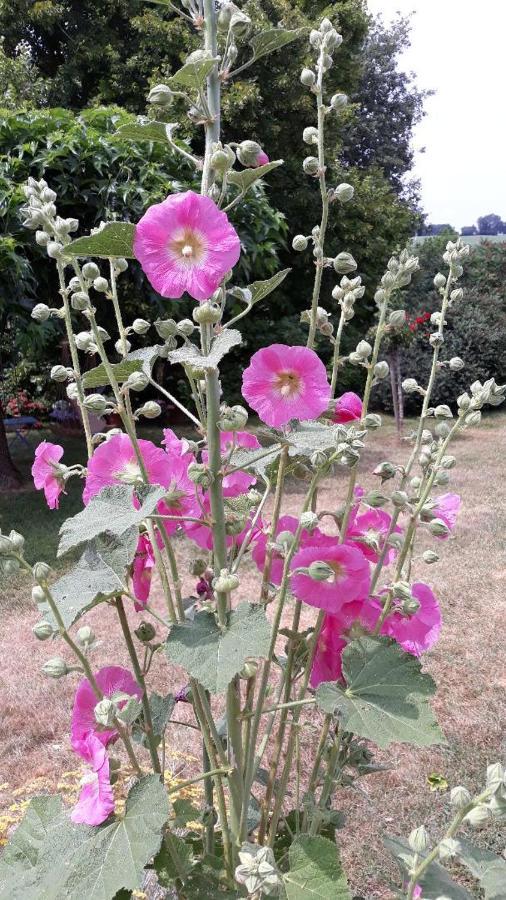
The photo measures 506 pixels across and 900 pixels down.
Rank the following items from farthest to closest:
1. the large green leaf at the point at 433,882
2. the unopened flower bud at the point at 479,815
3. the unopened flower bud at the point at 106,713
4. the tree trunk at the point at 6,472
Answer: the tree trunk at the point at 6,472, the large green leaf at the point at 433,882, the unopened flower bud at the point at 106,713, the unopened flower bud at the point at 479,815

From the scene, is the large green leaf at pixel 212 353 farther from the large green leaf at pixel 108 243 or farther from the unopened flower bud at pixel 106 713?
the unopened flower bud at pixel 106 713

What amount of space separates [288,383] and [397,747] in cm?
212

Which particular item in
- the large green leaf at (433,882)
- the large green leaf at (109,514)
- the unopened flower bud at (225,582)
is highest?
the large green leaf at (109,514)

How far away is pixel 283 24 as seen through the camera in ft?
30.3

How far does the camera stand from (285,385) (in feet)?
2.81

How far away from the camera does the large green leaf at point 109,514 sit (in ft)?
2.42

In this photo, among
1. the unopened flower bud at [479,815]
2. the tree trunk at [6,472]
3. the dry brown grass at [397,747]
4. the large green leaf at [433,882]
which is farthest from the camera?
the tree trunk at [6,472]

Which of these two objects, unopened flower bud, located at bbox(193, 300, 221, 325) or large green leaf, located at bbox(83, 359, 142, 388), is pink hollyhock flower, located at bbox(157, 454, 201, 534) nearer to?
large green leaf, located at bbox(83, 359, 142, 388)

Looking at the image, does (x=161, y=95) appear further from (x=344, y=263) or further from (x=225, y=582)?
(x=225, y=582)

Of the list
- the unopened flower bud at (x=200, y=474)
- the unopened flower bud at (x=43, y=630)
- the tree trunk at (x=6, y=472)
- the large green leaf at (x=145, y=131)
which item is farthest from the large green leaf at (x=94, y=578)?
the tree trunk at (x=6, y=472)

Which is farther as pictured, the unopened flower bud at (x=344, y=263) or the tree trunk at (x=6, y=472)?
the tree trunk at (x=6, y=472)

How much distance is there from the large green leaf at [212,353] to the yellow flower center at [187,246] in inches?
3.3

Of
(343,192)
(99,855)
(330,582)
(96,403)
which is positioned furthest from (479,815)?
(343,192)

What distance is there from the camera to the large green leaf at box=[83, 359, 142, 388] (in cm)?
89
